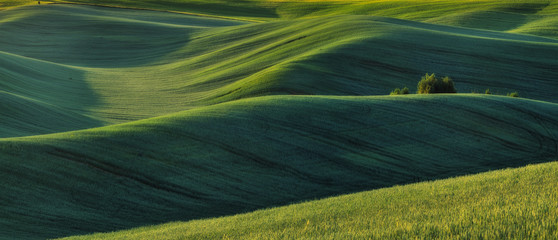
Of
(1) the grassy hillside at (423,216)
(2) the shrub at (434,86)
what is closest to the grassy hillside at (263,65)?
(2) the shrub at (434,86)

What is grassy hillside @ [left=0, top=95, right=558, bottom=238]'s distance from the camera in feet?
49.9

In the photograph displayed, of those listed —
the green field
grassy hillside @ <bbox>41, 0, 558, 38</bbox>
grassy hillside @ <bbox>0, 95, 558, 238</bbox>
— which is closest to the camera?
the green field

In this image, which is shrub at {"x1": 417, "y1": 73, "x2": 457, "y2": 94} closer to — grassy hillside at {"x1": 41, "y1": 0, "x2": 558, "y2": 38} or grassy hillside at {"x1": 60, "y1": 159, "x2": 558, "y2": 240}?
grassy hillside at {"x1": 60, "y1": 159, "x2": 558, "y2": 240}

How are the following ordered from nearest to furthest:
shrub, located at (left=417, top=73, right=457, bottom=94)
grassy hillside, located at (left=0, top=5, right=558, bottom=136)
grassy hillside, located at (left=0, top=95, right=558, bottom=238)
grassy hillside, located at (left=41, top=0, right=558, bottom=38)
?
grassy hillside, located at (left=0, top=95, right=558, bottom=238) → shrub, located at (left=417, top=73, right=457, bottom=94) → grassy hillside, located at (left=0, top=5, right=558, bottom=136) → grassy hillside, located at (left=41, top=0, right=558, bottom=38)

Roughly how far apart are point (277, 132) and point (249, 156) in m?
2.04

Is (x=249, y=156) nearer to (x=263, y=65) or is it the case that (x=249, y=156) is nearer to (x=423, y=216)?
(x=423, y=216)

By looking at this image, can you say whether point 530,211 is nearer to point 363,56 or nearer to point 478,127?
point 478,127

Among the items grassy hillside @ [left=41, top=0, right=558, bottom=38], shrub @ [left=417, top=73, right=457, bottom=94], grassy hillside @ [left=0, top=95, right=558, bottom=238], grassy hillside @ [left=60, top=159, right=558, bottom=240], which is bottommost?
grassy hillside @ [left=41, top=0, right=558, bottom=38]

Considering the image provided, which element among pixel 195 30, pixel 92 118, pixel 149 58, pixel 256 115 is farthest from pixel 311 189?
pixel 195 30

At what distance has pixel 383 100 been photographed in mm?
24469

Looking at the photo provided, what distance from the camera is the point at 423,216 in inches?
352

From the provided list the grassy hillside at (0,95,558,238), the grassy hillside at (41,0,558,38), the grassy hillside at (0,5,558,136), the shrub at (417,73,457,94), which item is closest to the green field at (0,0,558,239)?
the grassy hillside at (0,95,558,238)

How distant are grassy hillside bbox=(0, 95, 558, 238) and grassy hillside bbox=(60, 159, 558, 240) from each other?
2.45 metres

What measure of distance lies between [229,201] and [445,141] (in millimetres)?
8307
